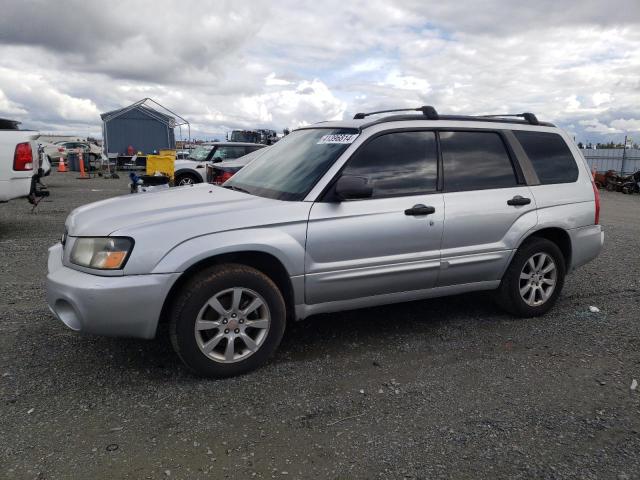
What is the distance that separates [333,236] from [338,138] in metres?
0.87

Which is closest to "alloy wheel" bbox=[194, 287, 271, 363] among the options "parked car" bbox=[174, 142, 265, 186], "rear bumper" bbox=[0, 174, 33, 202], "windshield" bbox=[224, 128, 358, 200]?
"windshield" bbox=[224, 128, 358, 200]

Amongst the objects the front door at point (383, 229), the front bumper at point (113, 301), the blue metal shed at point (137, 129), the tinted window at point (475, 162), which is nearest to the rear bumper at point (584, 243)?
the tinted window at point (475, 162)

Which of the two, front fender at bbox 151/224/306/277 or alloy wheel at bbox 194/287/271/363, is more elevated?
front fender at bbox 151/224/306/277

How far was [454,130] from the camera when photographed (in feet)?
13.7

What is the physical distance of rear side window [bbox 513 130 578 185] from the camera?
4484mm

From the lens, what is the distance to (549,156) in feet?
15.0

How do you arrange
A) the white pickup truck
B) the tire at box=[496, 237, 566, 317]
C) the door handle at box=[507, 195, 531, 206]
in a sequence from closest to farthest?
the door handle at box=[507, 195, 531, 206], the tire at box=[496, 237, 566, 317], the white pickup truck

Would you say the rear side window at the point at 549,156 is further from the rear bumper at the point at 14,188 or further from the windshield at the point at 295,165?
the rear bumper at the point at 14,188

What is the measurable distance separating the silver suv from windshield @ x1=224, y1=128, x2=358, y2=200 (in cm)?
2

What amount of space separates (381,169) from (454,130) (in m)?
0.85

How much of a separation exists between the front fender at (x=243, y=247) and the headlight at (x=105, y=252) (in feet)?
0.69

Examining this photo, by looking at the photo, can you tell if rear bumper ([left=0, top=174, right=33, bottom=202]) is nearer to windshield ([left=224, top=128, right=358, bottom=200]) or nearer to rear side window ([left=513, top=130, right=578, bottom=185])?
windshield ([left=224, top=128, right=358, bottom=200])

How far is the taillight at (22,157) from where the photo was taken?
23.6 feet

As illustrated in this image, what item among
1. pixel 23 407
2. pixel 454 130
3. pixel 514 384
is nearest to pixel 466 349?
pixel 514 384
